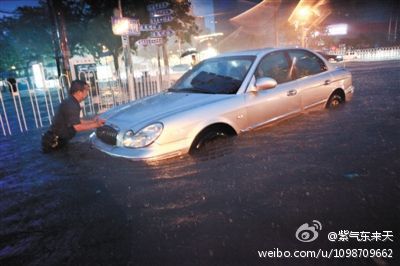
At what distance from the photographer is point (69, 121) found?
4938mm

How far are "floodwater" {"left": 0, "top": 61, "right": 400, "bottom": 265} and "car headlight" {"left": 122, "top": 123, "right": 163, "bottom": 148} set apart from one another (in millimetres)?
290

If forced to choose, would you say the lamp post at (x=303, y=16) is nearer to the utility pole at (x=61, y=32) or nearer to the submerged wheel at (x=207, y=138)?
the utility pole at (x=61, y=32)

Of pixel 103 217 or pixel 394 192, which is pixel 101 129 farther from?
pixel 394 192

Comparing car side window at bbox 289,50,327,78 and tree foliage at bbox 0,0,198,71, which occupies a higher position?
tree foliage at bbox 0,0,198,71

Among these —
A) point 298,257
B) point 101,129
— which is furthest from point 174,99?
point 298,257

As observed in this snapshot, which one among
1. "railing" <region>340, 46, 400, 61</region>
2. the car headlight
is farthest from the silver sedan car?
"railing" <region>340, 46, 400, 61</region>

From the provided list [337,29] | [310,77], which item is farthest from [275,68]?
[337,29]

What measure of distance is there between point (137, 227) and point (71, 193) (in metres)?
1.28

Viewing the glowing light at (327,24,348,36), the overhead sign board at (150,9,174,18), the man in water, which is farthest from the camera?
the glowing light at (327,24,348,36)

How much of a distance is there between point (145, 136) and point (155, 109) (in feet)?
1.82

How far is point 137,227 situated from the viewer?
9.00 feet

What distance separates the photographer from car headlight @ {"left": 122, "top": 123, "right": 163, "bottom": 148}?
361 centimetres

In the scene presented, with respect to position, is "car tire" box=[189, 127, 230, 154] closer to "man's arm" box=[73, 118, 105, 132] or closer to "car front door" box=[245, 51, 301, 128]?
"car front door" box=[245, 51, 301, 128]

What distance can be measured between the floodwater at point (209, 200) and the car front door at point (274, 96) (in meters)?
0.29
